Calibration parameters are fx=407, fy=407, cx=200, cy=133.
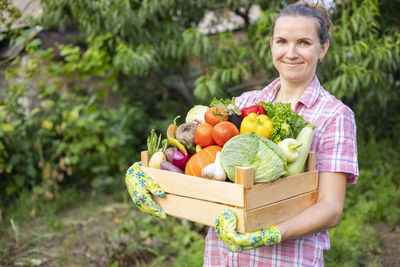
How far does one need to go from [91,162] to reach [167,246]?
226 cm

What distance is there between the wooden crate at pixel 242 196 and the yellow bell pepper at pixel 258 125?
0.65ft

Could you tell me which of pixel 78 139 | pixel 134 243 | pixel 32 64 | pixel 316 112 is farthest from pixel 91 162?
pixel 316 112

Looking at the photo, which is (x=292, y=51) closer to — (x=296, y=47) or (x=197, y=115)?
(x=296, y=47)

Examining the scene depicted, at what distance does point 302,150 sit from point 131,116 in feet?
15.8

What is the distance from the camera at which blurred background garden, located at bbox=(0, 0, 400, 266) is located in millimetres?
4098

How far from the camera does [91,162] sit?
19.4ft

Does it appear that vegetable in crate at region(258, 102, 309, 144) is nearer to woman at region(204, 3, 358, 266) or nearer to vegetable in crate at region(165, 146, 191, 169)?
woman at region(204, 3, 358, 266)

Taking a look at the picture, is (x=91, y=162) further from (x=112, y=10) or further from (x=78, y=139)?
(x=112, y=10)

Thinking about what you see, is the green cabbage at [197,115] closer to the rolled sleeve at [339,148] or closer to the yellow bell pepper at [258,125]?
the yellow bell pepper at [258,125]

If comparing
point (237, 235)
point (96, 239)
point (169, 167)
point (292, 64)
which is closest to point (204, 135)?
point (169, 167)

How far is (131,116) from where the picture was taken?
6188mm

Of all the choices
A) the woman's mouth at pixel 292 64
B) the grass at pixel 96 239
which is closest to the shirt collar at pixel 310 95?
the woman's mouth at pixel 292 64

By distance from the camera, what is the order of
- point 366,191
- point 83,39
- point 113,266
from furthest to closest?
point 83,39 < point 366,191 < point 113,266

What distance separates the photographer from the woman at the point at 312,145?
5.37 ft
